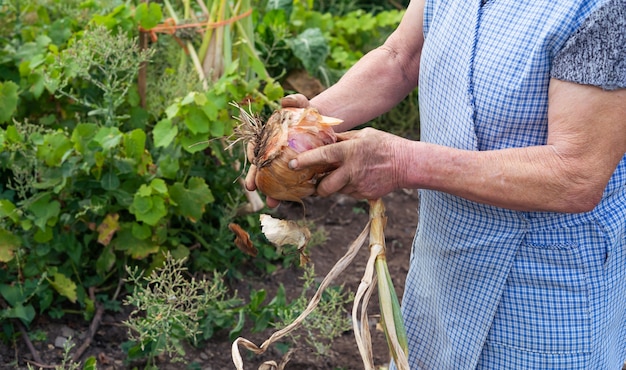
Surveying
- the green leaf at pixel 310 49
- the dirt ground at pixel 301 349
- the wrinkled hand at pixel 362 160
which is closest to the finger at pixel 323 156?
the wrinkled hand at pixel 362 160

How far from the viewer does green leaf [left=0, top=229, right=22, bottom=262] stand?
257cm

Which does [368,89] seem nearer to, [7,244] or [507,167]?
[507,167]

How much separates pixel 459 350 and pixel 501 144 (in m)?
0.52

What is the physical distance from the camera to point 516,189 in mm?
1512

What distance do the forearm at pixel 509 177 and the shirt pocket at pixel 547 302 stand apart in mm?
192

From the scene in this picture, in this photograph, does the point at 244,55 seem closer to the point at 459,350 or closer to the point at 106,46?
the point at 106,46

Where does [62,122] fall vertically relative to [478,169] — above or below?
below

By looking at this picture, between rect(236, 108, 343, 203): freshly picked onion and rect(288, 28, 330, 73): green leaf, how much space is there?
2354 millimetres

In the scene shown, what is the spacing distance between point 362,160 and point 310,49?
8.52ft

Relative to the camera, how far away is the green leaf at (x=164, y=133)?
109 inches

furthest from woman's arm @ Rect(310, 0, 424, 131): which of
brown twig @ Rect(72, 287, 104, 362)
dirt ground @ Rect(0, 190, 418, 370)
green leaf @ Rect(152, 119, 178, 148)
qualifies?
brown twig @ Rect(72, 287, 104, 362)

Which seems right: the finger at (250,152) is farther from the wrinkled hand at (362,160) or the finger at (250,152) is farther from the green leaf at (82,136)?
the green leaf at (82,136)

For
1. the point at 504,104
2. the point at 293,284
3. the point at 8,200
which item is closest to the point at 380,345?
the point at 293,284

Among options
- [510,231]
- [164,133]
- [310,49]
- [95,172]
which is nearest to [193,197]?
[164,133]
